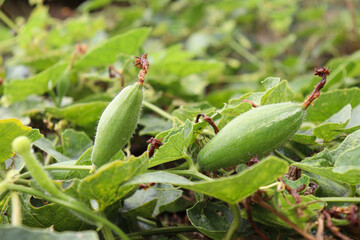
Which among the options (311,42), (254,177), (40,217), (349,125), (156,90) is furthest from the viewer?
(311,42)

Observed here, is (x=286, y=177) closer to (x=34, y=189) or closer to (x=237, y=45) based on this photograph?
(x=34, y=189)

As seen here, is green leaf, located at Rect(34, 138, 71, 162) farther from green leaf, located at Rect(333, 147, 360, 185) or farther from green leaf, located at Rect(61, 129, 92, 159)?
green leaf, located at Rect(333, 147, 360, 185)

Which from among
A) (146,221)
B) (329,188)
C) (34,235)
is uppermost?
(34,235)

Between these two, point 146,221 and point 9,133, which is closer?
point 9,133

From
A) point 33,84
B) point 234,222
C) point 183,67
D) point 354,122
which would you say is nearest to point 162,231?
point 234,222

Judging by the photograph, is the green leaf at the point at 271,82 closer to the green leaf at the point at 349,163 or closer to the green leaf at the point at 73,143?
the green leaf at the point at 349,163

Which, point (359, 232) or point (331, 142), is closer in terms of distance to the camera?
point (359, 232)

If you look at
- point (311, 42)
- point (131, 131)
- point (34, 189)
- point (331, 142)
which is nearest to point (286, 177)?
point (331, 142)

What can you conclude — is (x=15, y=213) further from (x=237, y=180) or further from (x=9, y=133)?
(x=237, y=180)
